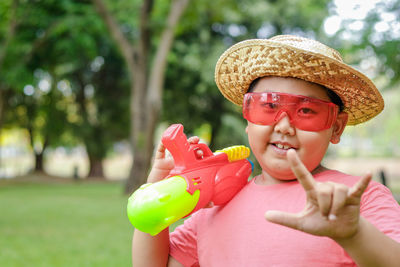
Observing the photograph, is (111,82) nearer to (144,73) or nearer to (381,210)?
(144,73)

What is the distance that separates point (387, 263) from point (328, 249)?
0.67 ft

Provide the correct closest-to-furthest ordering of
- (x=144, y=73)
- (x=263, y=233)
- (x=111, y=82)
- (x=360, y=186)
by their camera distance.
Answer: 1. (x=360, y=186)
2. (x=263, y=233)
3. (x=144, y=73)
4. (x=111, y=82)

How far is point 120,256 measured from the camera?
6023 mm

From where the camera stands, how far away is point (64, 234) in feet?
25.8

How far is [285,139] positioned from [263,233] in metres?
0.34

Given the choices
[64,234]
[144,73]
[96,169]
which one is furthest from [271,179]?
[96,169]

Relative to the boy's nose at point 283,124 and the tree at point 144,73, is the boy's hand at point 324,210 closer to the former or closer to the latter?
the boy's nose at point 283,124

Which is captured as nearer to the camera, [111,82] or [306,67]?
[306,67]

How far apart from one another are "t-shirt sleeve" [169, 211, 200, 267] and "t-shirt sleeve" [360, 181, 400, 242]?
0.72 meters

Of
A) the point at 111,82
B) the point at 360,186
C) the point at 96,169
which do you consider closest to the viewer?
the point at 360,186

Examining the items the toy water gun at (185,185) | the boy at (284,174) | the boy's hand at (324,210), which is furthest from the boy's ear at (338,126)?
the boy's hand at (324,210)

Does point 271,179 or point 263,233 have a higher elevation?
point 271,179

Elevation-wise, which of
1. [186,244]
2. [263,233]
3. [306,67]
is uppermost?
[306,67]

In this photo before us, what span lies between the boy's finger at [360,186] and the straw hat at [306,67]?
1.99 ft
